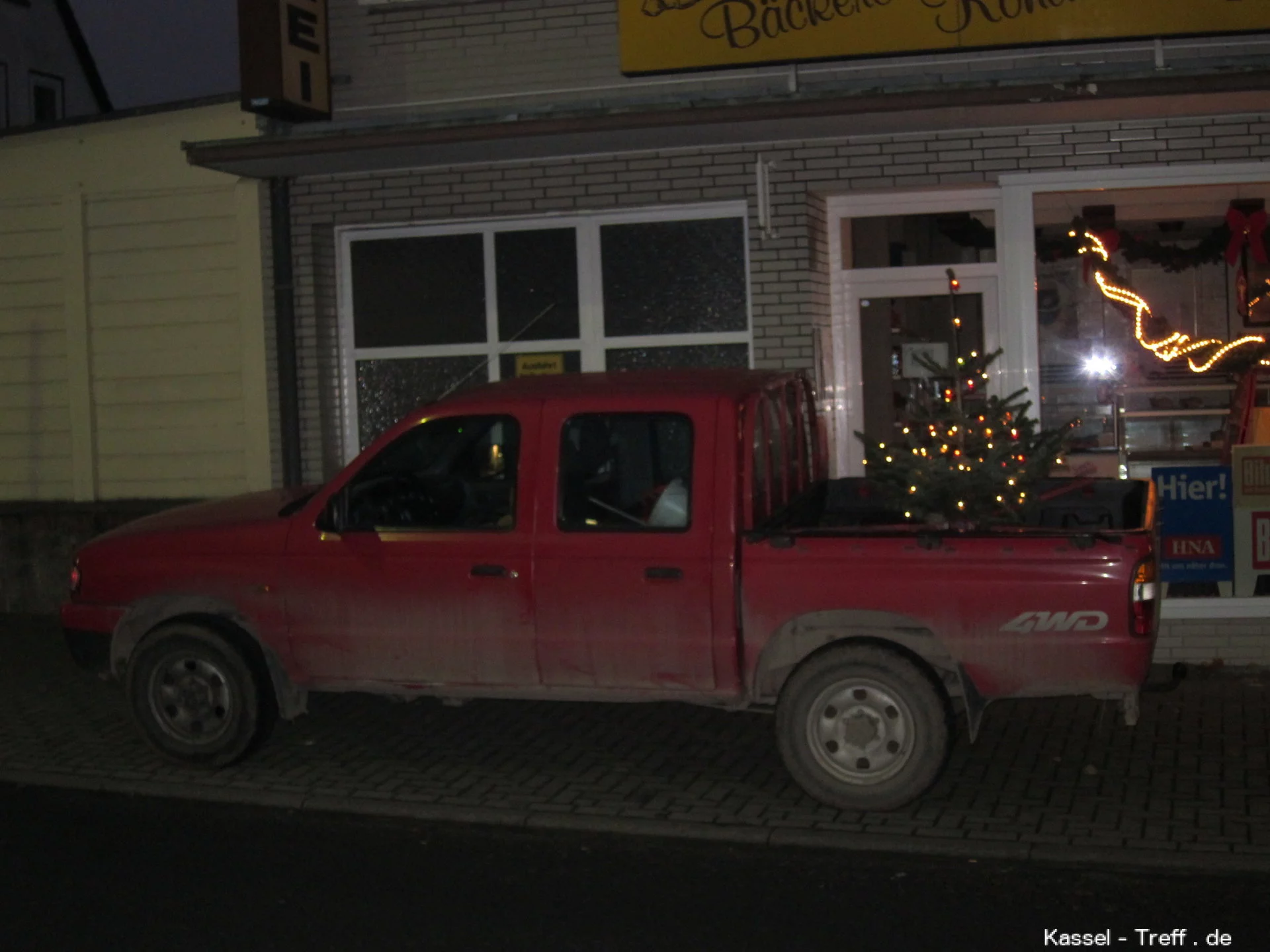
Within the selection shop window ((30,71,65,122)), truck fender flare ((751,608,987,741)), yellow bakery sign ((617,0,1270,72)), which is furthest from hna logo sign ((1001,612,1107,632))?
shop window ((30,71,65,122))

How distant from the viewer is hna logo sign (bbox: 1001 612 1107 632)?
644cm

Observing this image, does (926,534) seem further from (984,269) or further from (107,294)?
(107,294)

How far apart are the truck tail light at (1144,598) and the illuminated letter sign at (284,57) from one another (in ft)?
21.9

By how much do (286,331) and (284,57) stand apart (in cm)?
201

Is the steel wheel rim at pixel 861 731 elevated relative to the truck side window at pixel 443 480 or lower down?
lower down

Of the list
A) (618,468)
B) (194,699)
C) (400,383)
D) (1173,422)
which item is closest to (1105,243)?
(1173,422)

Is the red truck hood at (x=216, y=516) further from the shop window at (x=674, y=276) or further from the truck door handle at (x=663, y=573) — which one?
the shop window at (x=674, y=276)

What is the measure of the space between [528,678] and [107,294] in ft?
22.2

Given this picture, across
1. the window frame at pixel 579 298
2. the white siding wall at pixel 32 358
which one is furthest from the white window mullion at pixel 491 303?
the white siding wall at pixel 32 358

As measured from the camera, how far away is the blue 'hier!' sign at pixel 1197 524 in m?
9.73

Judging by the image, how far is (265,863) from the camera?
6.34m

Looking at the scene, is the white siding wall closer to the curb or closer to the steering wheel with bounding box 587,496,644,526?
the curb

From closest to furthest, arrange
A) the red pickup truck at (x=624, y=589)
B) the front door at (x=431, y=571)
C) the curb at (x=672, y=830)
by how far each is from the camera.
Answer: the curb at (x=672, y=830), the red pickup truck at (x=624, y=589), the front door at (x=431, y=571)

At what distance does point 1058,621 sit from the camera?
649 cm
